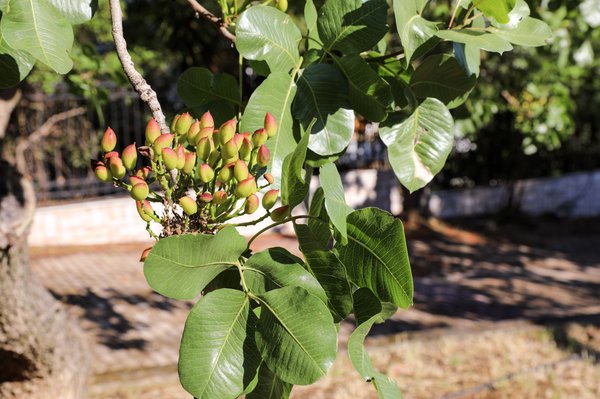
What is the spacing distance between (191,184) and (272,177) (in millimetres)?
116

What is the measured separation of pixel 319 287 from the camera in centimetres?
90

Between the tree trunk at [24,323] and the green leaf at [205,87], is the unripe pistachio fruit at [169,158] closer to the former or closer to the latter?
the green leaf at [205,87]

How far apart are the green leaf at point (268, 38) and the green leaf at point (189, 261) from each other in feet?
1.12

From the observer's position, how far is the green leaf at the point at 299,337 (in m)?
0.84

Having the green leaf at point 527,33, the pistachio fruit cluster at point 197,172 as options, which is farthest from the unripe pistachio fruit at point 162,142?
the green leaf at point 527,33

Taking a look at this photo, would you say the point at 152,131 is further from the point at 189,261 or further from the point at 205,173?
the point at 189,261

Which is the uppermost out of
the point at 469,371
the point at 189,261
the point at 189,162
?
the point at 189,162

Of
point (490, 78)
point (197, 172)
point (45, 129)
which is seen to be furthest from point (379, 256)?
point (45, 129)

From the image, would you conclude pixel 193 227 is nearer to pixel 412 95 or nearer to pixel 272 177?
pixel 272 177

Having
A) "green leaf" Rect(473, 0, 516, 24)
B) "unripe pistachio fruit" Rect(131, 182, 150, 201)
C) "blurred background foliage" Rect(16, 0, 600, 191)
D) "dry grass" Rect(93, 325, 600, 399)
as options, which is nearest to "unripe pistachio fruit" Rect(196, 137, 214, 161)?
"unripe pistachio fruit" Rect(131, 182, 150, 201)

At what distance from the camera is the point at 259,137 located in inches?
39.0

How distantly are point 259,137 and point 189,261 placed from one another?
23 centimetres

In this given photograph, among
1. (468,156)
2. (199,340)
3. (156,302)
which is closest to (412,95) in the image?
(199,340)

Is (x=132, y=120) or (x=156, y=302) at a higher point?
(x=132, y=120)
